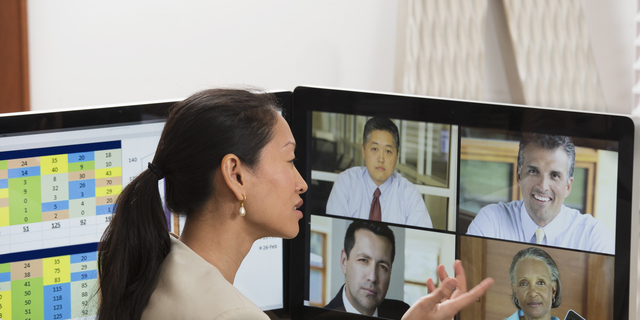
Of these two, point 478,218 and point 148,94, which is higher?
point 148,94

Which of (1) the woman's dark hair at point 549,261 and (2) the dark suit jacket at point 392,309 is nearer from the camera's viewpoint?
(1) the woman's dark hair at point 549,261

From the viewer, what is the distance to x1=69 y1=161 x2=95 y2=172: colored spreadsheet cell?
34.9 inches

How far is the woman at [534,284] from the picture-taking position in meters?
0.85

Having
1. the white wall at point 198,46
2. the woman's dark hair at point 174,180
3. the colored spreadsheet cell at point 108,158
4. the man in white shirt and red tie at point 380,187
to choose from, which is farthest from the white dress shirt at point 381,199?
the white wall at point 198,46

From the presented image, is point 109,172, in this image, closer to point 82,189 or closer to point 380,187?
point 82,189

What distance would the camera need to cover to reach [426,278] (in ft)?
3.05

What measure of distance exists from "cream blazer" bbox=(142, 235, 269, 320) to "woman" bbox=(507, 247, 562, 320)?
39 cm

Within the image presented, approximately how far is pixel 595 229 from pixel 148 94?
1321 mm

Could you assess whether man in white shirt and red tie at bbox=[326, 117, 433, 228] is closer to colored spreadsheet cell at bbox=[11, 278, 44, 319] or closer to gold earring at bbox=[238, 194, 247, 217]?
gold earring at bbox=[238, 194, 247, 217]

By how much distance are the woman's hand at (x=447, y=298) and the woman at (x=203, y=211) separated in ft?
0.76

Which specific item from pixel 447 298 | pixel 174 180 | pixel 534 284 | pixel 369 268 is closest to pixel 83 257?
pixel 174 180

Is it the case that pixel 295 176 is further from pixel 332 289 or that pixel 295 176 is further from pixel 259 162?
pixel 332 289

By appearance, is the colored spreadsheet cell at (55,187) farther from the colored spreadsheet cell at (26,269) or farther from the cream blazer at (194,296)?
the cream blazer at (194,296)

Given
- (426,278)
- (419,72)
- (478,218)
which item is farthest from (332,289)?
(419,72)
